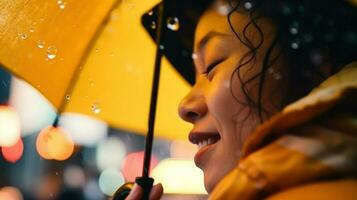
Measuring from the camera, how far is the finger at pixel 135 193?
1706 millimetres

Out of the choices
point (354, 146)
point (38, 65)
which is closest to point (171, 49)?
point (38, 65)

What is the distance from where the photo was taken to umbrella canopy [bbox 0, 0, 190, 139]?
199cm

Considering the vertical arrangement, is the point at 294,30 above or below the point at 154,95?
above

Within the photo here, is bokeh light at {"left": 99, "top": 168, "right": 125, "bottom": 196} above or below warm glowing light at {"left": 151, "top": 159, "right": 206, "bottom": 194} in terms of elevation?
below

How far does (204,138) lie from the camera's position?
1.77m

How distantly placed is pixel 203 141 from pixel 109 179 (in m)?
11.3

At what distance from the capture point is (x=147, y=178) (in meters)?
1.78

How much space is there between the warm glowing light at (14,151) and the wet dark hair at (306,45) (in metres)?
10.2

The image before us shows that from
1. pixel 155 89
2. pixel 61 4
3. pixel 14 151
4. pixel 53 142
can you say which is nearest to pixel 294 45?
pixel 155 89

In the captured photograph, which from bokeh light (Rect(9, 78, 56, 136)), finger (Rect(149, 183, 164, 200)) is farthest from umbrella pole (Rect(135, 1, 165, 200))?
bokeh light (Rect(9, 78, 56, 136))

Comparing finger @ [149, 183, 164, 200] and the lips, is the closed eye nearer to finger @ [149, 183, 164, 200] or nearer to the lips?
the lips

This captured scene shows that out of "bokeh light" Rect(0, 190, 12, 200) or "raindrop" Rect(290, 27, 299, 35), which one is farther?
"bokeh light" Rect(0, 190, 12, 200)

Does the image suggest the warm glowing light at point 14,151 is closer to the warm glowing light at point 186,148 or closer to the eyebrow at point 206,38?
the warm glowing light at point 186,148

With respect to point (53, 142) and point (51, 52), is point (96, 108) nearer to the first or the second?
point (51, 52)
